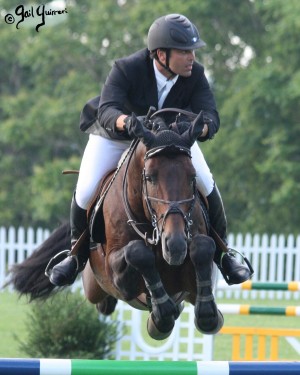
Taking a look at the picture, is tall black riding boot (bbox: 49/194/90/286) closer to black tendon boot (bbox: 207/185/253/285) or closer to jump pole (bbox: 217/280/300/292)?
black tendon boot (bbox: 207/185/253/285)

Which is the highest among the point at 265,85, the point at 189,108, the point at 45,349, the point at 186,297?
the point at 265,85

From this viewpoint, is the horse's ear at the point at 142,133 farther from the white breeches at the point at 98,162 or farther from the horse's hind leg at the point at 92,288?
the horse's hind leg at the point at 92,288

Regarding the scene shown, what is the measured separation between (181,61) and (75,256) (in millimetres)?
1644

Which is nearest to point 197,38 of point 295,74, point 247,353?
point 247,353

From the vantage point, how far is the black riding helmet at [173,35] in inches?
230

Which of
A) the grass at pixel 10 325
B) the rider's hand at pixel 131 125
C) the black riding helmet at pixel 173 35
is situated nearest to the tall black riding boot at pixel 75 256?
the rider's hand at pixel 131 125

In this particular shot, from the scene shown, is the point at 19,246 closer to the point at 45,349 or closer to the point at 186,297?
the point at 45,349

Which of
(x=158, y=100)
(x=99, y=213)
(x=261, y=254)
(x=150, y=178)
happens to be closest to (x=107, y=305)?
(x=99, y=213)

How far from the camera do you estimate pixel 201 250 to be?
215 inches

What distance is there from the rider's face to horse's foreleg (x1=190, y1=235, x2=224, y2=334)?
1.14 m

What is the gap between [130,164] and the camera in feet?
19.0

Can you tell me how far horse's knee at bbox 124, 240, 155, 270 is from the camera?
5406 millimetres

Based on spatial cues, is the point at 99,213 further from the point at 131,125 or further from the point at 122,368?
the point at 122,368

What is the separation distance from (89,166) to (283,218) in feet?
61.4
